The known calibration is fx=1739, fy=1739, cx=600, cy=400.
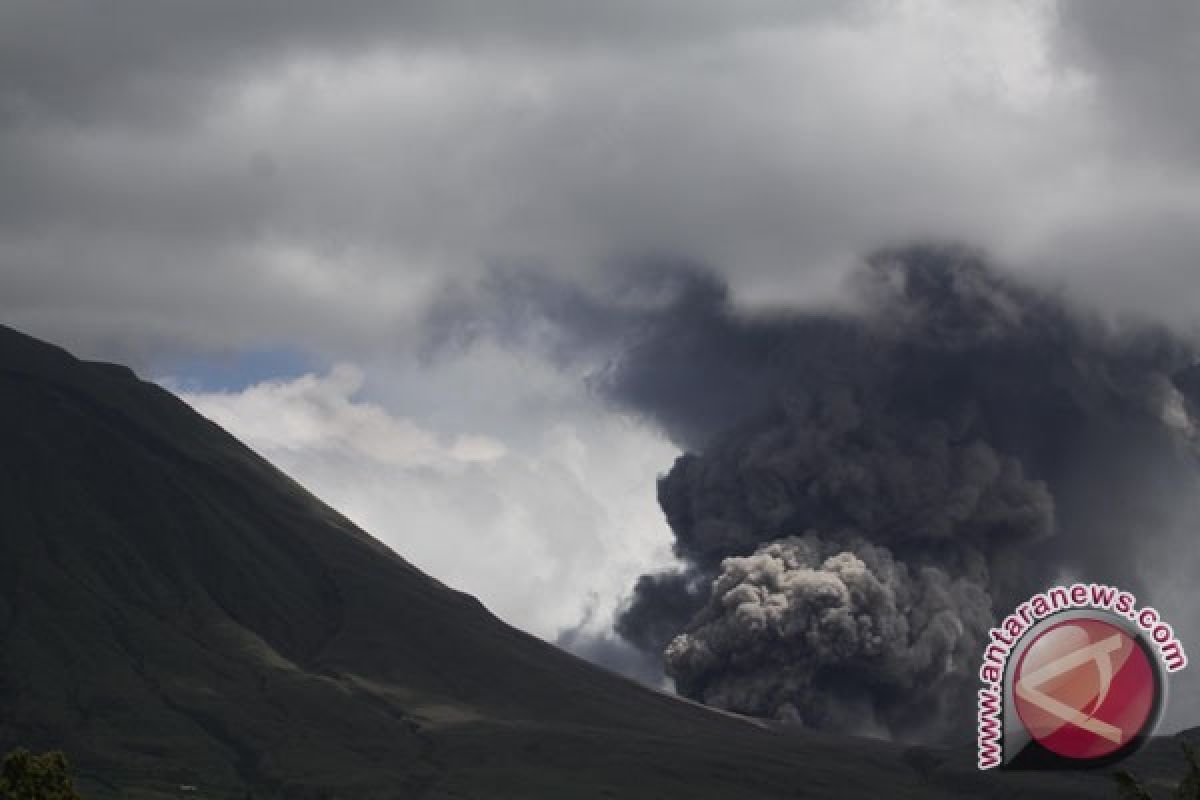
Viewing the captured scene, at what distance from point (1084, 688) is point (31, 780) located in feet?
98.8

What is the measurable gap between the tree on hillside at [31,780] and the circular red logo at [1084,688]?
92.6 ft

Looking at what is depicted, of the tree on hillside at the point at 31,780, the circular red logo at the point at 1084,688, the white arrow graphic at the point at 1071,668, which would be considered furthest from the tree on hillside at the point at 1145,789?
the tree on hillside at the point at 31,780

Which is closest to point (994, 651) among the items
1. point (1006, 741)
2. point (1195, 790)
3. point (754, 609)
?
point (1006, 741)

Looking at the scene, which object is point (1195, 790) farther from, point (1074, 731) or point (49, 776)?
point (49, 776)

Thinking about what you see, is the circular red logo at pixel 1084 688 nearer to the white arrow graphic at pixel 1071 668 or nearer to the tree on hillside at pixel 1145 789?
the white arrow graphic at pixel 1071 668

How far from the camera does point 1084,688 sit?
134 feet

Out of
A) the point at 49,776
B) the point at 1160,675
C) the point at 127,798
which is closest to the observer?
the point at 1160,675

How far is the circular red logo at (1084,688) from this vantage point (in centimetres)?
4003

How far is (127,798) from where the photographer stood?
195m

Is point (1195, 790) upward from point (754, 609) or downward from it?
downward

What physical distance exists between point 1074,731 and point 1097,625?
261 centimetres

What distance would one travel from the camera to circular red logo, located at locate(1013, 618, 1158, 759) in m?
40.0

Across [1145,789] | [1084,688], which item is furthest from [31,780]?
[1145,789]

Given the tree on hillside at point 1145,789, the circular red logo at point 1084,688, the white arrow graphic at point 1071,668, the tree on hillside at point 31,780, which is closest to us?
the tree on hillside at point 1145,789
